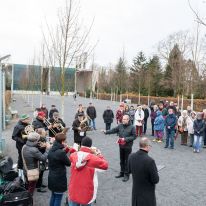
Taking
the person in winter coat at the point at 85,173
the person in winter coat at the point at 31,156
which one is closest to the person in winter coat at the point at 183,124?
the person in winter coat at the point at 31,156

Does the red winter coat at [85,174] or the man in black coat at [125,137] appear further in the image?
the man in black coat at [125,137]

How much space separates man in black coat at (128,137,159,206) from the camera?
5562mm

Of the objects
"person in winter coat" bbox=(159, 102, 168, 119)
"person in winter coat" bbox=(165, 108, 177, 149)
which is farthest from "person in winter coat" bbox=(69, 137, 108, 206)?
"person in winter coat" bbox=(159, 102, 168, 119)

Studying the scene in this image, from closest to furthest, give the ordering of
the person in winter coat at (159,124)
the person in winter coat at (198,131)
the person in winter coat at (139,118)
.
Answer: the person in winter coat at (198,131)
the person in winter coat at (159,124)
the person in winter coat at (139,118)

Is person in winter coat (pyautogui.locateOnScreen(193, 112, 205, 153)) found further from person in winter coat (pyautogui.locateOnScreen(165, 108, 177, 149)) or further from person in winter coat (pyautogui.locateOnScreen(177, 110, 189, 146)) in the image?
person in winter coat (pyautogui.locateOnScreen(177, 110, 189, 146))

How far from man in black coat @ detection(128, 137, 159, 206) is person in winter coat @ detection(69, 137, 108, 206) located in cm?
52

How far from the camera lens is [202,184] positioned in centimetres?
941

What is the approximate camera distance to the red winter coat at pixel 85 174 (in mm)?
5641

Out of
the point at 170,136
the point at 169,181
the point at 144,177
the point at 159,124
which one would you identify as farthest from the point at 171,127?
the point at 144,177

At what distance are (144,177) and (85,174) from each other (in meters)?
0.94

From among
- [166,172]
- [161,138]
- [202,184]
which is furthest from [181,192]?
[161,138]

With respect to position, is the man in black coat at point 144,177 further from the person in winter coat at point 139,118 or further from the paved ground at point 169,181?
the person in winter coat at point 139,118

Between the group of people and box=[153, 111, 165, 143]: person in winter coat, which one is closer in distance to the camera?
the group of people

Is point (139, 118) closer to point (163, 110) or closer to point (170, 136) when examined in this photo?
A: point (163, 110)
